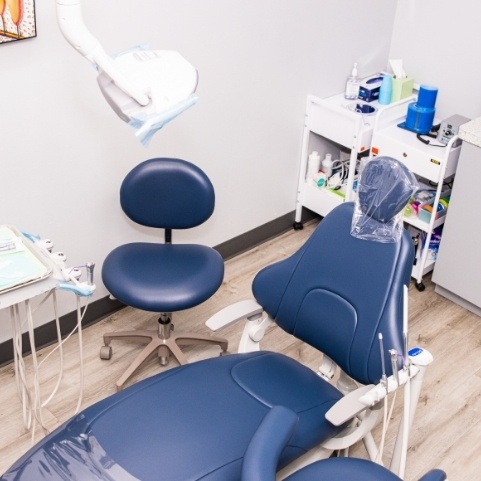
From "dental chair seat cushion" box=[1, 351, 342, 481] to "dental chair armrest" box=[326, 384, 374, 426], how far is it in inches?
3.0

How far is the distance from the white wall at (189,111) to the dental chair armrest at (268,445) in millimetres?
1286

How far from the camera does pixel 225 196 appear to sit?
10.6ft

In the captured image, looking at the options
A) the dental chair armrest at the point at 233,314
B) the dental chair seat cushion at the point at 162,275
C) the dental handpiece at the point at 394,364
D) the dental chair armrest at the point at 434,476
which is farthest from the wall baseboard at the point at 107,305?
the dental chair armrest at the point at 434,476

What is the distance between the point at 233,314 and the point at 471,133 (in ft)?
4.09

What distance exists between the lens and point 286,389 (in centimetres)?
206

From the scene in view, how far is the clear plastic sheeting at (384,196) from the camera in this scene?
1.95m

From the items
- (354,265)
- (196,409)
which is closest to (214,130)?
(354,265)

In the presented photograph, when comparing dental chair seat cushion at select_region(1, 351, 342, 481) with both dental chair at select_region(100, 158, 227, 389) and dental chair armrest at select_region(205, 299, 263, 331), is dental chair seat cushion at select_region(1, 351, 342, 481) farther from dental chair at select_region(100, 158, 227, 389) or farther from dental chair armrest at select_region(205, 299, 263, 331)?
dental chair at select_region(100, 158, 227, 389)

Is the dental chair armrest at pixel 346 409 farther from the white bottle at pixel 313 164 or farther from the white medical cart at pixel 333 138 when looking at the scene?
the white bottle at pixel 313 164

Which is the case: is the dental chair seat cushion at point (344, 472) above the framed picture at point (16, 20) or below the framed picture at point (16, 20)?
below

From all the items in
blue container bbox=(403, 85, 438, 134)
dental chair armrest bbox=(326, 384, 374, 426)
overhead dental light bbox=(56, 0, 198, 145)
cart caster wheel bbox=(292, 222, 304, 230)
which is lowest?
cart caster wheel bbox=(292, 222, 304, 230)

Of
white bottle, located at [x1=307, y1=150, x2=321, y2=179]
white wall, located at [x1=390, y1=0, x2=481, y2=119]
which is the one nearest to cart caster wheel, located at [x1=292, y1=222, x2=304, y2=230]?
white bottle, located at [x1=307, y1=150, x2=321, y2=179]

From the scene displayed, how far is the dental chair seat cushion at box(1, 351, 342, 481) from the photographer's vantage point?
1767 mm

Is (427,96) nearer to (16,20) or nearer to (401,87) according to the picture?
(401,87)
